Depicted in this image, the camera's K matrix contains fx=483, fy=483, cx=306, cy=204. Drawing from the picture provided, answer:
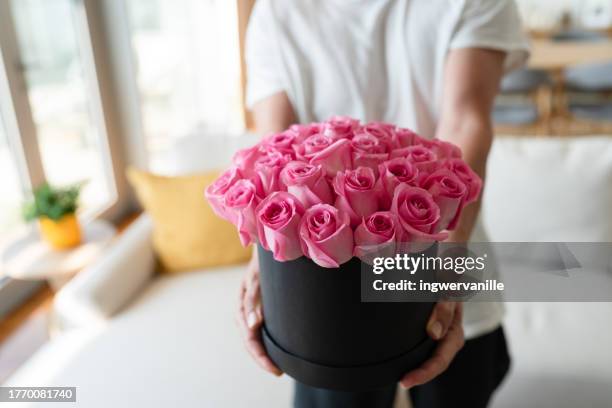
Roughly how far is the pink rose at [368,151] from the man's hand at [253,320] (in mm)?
218

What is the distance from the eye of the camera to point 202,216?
150 cm

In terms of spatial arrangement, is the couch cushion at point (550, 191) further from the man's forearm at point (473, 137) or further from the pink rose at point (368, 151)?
the pink rose at point (368, 151)

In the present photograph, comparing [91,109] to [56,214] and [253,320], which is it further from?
[253,320]

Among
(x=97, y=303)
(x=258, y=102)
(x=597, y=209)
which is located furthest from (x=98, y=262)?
(x=597, y=209)

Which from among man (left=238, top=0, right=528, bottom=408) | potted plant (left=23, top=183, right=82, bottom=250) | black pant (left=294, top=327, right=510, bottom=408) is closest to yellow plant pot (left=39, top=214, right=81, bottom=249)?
potted plant (left=23, top=183, right=82, bottom=250)

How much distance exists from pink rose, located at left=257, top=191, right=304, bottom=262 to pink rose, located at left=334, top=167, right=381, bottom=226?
0.12 feet

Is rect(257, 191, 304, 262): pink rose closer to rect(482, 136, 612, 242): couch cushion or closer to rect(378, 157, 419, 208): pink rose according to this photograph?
rect(378, 157, 419, 208): pink rose

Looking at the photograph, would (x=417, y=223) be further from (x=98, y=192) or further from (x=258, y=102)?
(x=98, y=192)

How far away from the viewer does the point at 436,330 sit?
1.70 ft

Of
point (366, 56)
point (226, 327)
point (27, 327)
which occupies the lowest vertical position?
point (27, 327)

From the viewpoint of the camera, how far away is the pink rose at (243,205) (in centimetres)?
42

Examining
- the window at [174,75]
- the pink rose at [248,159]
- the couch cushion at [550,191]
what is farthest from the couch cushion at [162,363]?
the window at [174,75]

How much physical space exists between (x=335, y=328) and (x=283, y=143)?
0.19 m
